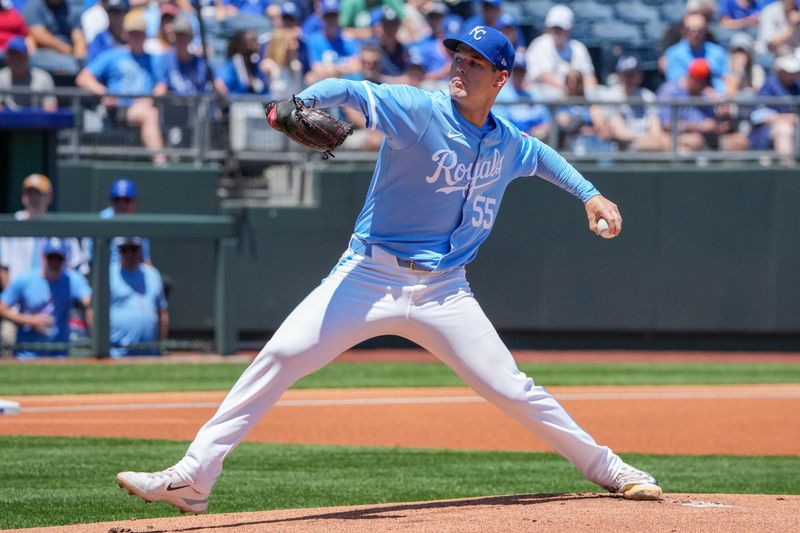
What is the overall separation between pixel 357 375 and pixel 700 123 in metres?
4.67

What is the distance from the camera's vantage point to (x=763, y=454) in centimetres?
856

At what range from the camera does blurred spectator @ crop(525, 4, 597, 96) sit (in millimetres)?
15000

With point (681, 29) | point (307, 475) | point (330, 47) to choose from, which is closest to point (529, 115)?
point (330, 47)

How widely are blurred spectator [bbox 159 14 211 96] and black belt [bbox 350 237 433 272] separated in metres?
9.14

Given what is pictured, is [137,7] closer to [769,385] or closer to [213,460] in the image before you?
[769,385]

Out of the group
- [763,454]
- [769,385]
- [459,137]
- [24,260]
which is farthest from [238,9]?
[459,137]

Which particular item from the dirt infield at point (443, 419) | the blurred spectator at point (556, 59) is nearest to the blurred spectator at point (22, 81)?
the dirt infield at point (443, 419)

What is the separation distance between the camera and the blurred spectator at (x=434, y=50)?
15133mm

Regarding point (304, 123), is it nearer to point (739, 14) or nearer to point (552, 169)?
point (552, 169)

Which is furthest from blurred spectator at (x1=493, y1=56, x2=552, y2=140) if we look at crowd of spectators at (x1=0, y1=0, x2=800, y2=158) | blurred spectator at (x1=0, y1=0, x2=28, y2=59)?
blurred spectator at (x1=0, y1=0, x2=28, y2=59)

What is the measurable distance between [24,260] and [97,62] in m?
2.89

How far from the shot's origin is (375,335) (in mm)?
5168

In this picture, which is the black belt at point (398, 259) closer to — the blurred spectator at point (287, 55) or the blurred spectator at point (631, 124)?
the blurred spectator at point (631, 124)

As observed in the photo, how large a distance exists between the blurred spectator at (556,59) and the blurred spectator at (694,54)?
95 cm
